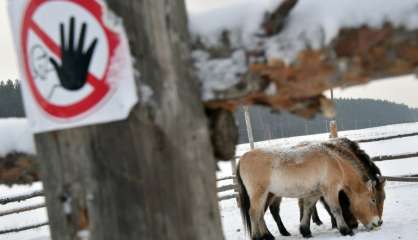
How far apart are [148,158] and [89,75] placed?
0.18 metres

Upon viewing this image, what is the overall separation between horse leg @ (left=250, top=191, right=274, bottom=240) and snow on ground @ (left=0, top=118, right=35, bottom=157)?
5206 millimetres

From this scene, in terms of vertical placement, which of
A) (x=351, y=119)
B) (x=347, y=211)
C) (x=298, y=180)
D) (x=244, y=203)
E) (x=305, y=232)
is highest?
(x=298, y=180)

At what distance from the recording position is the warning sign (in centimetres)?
84

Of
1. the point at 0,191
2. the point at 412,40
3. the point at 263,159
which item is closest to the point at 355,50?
the point at 412,40

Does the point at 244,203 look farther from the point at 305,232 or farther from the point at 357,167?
the point at 357,167

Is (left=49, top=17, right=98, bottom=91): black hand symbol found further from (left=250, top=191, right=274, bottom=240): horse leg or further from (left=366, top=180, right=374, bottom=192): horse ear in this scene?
(left=366, top=180, right=374, bottom=192): horse ear

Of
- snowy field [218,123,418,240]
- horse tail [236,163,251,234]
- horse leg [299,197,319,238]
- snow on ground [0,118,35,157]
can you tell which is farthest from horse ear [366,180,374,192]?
snow on ground [0,118,35,157]

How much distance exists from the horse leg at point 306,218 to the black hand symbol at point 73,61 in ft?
18.2

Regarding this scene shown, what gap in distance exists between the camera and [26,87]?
36.3 inches

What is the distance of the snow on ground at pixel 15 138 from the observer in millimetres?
1139

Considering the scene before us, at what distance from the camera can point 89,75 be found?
33.5 inches

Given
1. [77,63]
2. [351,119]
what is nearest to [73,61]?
[77,63]

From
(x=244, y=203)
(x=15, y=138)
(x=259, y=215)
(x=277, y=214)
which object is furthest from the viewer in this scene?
(x=277, y=214)

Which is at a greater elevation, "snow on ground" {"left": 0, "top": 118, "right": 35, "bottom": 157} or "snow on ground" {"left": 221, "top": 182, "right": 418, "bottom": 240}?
"snow on ground" {"left": 0, "top": 118, "right": 35, "bottom": 157}
